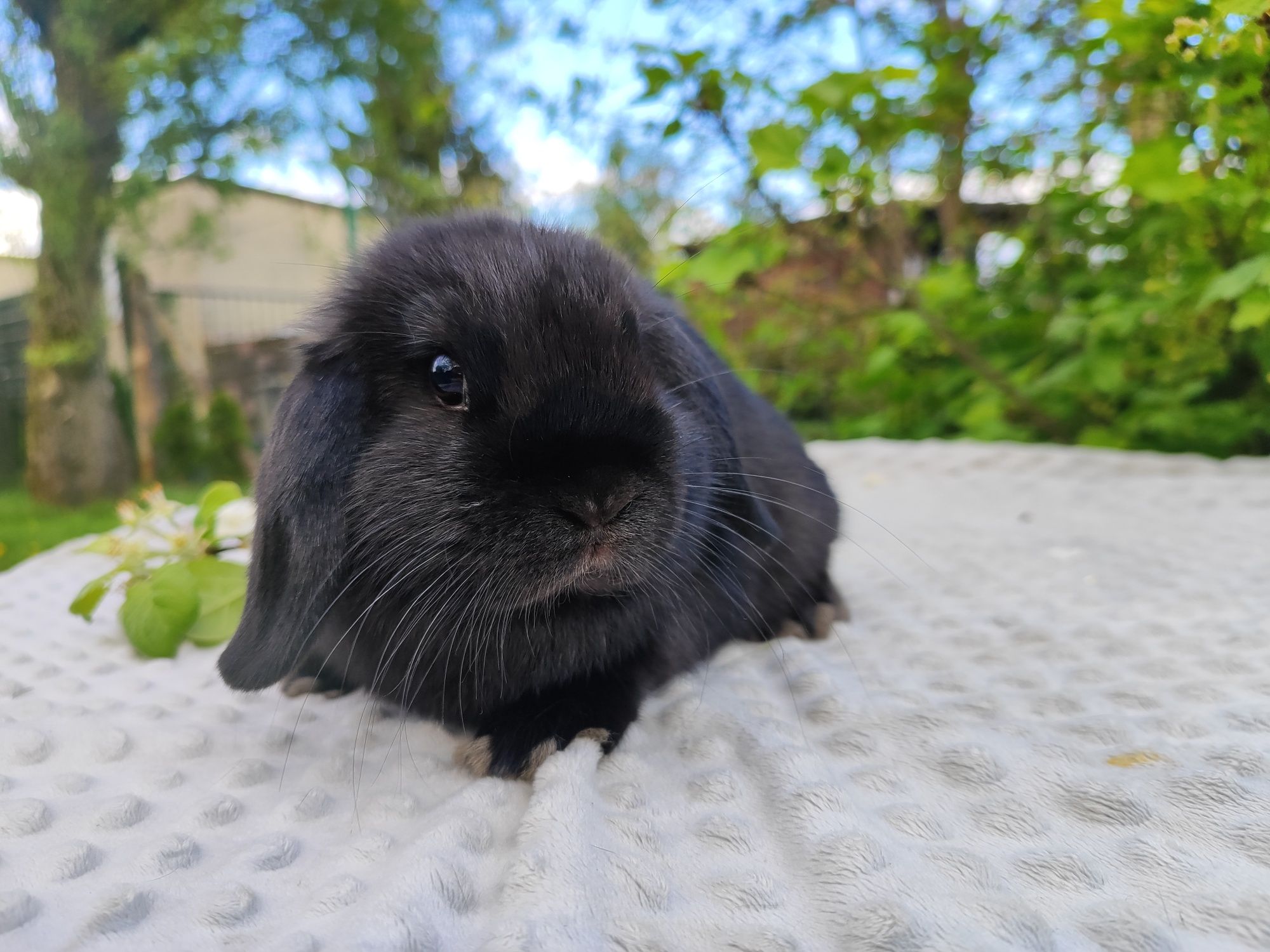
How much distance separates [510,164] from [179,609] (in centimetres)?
414

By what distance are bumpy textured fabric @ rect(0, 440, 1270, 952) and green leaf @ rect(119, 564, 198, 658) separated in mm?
55

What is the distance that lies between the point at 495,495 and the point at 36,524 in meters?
2.19

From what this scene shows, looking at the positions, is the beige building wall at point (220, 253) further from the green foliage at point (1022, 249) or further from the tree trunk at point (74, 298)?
the green foliage at point (1022, 249)

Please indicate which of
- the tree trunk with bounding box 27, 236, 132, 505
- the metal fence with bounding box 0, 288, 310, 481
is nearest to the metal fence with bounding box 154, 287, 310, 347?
the metal fence with bounding box 0, 288, 310, 481

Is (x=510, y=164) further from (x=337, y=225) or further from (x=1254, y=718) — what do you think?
(x=1254, y=718)

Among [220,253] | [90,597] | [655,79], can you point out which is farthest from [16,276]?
[655,79]

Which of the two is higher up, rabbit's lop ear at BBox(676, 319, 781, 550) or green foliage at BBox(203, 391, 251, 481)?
rabbit's lop ear at BBox(676, 319, 781, 550)

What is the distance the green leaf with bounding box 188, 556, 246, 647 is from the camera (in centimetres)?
141

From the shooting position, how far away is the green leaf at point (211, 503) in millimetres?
1543

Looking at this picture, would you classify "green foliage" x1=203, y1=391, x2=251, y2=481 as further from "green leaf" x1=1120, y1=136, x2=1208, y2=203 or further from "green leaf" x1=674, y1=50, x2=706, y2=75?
"green leaf" x1=1120, y1=136, x2=1208, y2=203

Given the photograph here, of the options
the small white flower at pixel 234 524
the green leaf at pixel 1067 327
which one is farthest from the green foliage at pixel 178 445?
the green leaf at pixel 1067 327

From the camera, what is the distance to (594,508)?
0.78m

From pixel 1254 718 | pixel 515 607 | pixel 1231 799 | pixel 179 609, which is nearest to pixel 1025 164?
pixel 1254 718

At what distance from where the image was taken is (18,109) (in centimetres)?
207
